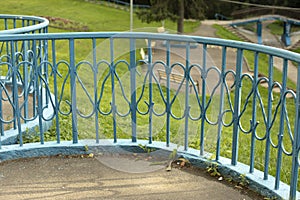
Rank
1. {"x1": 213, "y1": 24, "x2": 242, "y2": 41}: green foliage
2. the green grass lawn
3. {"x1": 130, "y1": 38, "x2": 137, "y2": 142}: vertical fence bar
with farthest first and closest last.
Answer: {"x1": 213, "y1": 24, "x2": 242, "y2": 41}: green foliage < the green grass lawn < {"x1": 130, "y1": 38, "x2": 137, "y2": 142}: vertical fence bar

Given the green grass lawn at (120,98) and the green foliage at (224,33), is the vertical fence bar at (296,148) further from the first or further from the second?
the green foliage at (224,33)

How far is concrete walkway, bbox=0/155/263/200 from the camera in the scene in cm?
375

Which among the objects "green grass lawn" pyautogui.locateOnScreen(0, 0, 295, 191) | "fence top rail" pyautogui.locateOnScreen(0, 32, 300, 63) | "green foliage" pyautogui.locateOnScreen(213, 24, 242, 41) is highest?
"fence top rail" pyautogui.locateOnScreen(0, 32, 300, 63)

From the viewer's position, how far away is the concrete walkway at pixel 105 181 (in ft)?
12.3

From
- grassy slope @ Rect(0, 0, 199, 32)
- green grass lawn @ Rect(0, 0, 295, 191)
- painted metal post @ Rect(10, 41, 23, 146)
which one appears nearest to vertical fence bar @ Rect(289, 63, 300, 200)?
green grass lawn @ Rect(0, 0, 295, 191)

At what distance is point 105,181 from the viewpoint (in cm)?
399

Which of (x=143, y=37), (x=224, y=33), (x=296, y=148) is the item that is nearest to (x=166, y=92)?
(x=143, y=37)

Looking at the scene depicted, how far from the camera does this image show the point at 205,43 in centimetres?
409

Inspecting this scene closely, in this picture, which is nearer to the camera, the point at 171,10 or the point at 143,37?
the point at 143,37

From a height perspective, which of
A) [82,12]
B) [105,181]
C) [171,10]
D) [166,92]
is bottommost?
[105,181]

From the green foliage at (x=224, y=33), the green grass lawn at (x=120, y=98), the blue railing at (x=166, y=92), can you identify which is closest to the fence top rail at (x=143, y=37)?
the blue railing at (x=166, y=92)

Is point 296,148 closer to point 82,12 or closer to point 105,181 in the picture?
point 105,181

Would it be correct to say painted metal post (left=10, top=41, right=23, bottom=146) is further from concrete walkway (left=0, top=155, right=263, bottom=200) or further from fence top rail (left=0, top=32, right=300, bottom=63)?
concrete walkway (left=0, top=155, right=263, bottom=200)

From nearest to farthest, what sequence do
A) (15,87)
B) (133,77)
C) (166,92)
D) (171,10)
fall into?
(15,87) → (133,77) → (166,92) → (171,10)
